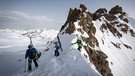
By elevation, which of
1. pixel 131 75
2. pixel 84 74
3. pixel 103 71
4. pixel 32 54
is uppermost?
pixel 32 54

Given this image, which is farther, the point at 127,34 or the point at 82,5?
the point at 127,34

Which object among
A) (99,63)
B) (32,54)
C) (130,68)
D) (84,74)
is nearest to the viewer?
(84,74)

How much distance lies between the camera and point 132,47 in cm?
6925

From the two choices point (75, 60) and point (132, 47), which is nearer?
point (75, 60)

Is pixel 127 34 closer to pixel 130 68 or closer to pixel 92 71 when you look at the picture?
pixel 130 68

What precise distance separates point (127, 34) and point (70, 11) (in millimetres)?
55960

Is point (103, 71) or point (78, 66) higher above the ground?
point (78, 66)

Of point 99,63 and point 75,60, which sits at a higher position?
point 75,60

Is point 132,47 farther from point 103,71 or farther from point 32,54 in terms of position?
point 32,54

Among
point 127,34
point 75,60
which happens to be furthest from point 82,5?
point 127,34

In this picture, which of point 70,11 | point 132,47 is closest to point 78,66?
point 70,11

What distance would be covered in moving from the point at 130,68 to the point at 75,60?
156ft

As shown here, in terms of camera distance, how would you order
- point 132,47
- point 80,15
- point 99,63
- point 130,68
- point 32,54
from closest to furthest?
point 32,54
point 99,63
point 80,15
point 130,68
point 132,47

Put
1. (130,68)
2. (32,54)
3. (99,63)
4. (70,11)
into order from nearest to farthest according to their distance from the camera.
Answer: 1. (32,54)
2. (99,63)
3. (130,68)
4. (70,11)
